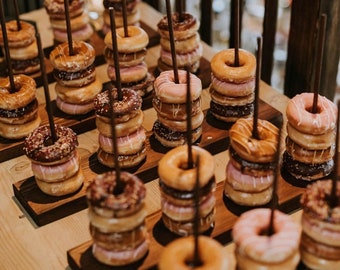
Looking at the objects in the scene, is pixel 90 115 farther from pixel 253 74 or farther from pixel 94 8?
pixel 94 8

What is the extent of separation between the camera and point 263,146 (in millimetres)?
2168

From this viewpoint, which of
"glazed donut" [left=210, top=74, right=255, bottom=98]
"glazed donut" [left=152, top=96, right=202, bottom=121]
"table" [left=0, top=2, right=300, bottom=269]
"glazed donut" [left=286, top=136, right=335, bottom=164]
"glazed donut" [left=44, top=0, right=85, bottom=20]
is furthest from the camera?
"glazed donut" [left=44, top=0, right=85, bottom=20]

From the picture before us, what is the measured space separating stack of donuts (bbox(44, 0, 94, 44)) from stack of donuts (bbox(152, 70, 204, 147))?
0.81m

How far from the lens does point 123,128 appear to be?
240 centimetres

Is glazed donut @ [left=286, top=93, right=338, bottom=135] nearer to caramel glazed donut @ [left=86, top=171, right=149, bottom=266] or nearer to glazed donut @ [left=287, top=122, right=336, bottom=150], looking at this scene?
glazed donut @ [left=287, top=122, right=336, bottom=150]

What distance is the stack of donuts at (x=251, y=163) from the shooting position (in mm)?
2170

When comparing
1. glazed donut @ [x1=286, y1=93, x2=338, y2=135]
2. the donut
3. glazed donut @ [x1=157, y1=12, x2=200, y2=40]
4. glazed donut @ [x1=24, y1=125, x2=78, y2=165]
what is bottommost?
glazed donut @ [x1=24, y1=125, x2=78, y2=165]

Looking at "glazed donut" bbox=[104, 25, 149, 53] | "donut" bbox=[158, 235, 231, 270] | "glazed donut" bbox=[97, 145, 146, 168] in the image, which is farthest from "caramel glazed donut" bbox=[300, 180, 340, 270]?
"glazed donut" bbox=[104, 25, 149, 53]

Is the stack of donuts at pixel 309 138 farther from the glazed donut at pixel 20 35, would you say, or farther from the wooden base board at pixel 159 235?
the glazed donut at pixel 20 35

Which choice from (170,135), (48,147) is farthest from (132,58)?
(48,147)

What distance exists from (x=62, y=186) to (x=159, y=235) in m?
0.40

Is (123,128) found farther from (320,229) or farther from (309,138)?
(320,229)

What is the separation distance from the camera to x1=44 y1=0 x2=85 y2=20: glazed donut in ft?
10.2

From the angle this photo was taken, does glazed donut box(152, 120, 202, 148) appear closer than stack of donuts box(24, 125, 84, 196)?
No
